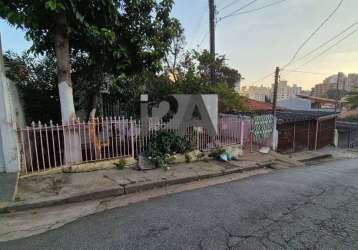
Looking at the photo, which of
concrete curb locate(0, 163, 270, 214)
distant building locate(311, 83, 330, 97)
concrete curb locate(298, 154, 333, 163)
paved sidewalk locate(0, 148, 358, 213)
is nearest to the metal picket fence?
paved sidewalk locate(0, 148, 358, 213)

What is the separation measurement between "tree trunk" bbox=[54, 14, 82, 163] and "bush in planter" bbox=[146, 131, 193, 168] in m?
1.96

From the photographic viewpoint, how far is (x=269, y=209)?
4066 millimetres

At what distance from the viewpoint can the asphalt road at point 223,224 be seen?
299 cm

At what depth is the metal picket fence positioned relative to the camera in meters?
5.56

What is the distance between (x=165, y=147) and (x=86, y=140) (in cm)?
222

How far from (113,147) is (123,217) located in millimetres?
3213

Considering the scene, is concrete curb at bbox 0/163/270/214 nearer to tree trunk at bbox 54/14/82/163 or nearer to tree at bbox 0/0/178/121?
tree trunk at bbox 54/14/82/163

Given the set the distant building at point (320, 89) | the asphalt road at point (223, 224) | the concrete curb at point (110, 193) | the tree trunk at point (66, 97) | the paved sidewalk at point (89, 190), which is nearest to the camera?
the asphalt road at point (223, 224)

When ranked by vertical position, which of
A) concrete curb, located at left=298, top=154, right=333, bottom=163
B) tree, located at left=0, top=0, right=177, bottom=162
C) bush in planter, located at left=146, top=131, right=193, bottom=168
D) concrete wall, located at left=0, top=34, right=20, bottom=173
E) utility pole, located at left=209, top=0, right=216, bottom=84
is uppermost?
utility pole, located at left=209, top=0, right=216, bottom=84

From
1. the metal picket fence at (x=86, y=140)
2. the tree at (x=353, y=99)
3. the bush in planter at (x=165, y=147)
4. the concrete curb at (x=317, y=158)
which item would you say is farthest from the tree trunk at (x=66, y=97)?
the tree at (x=353, y=99)

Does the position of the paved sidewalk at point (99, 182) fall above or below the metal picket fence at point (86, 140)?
below

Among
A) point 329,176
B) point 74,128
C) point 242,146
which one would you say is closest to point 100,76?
point 74,128

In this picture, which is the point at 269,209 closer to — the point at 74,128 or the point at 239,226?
the point at 239,226

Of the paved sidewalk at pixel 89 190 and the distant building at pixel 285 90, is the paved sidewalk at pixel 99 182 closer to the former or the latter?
the paved sidewalk at pixel 89 190
